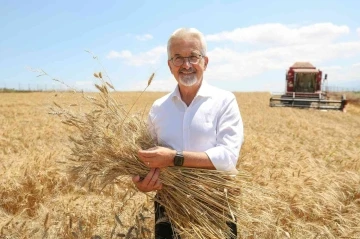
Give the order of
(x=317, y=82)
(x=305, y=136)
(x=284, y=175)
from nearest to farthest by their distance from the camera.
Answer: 1. (x=284, y=175)
2. (x=305, y=136)
3. (x=317, y=82)

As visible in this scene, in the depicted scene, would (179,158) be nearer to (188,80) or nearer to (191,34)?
(188,80)

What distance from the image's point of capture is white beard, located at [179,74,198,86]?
2164 mm

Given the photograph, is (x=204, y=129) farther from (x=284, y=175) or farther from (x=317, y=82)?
(x=317, y=82)

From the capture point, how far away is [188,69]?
2170 mm

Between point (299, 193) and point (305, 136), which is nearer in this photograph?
point (299, 193)

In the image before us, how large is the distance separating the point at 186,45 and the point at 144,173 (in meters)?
0.76

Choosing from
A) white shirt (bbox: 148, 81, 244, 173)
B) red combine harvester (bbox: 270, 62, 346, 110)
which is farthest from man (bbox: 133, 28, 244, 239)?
red combine harvester (bbox: 270, 62, 346, 110)

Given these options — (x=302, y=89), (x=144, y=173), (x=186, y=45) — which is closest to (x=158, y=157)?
(x=144, y=173)

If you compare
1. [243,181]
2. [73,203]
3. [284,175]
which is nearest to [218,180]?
[243,181]

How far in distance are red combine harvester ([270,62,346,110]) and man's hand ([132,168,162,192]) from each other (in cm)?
2086

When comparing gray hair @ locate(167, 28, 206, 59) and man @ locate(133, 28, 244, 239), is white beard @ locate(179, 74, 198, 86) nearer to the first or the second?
man @ locate(133, 28, 244, 239)

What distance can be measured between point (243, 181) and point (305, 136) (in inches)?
315

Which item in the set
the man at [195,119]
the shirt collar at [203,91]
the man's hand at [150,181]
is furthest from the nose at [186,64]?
the man's hand at [150,181]

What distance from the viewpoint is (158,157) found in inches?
76.7
